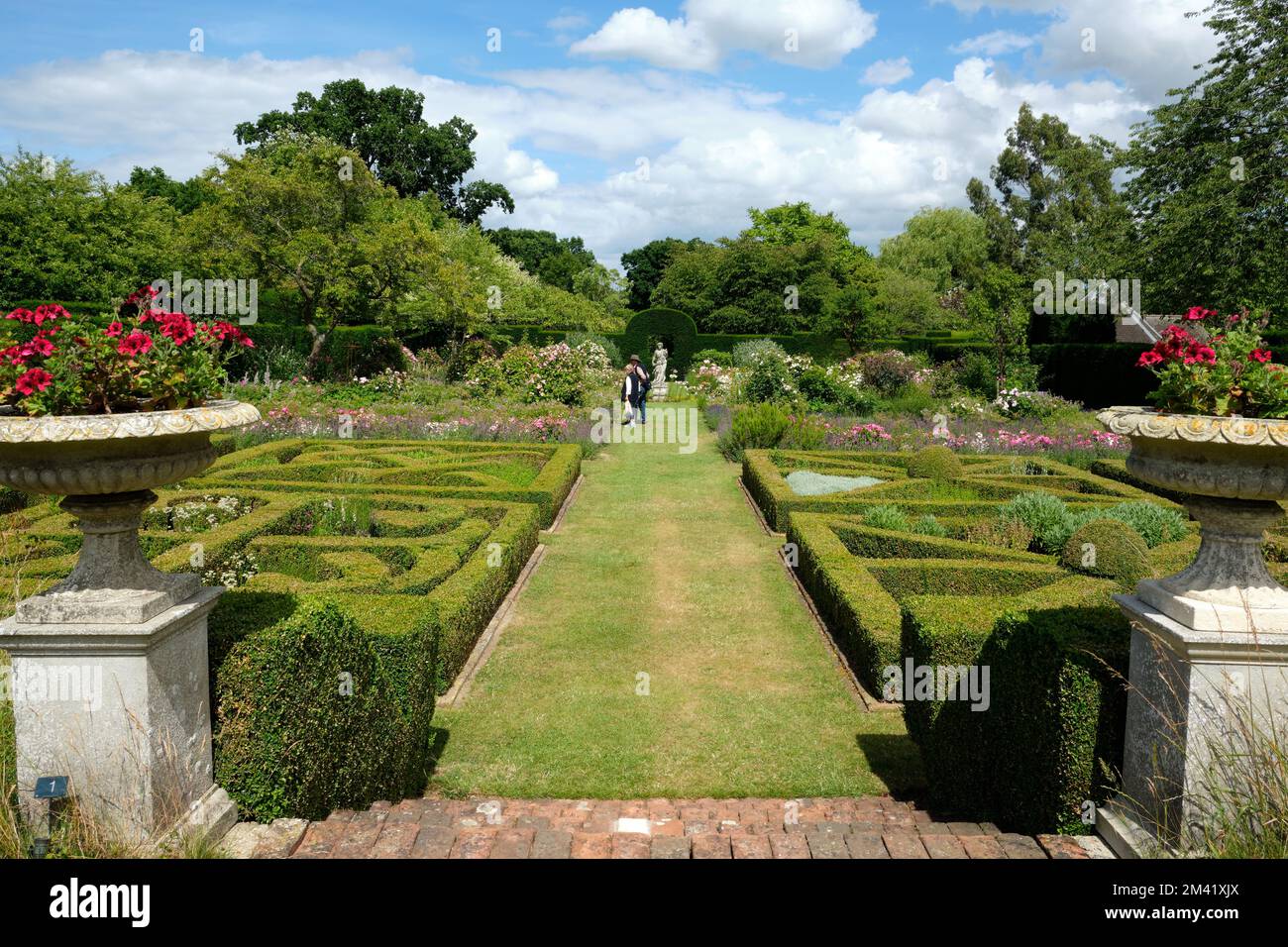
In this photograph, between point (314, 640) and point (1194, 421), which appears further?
point (314, 640)

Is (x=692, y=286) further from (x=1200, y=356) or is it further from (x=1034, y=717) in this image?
(x=1200, y=356)

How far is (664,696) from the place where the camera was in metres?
6.01

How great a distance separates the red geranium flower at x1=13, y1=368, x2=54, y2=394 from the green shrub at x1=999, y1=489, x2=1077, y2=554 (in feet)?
27.4

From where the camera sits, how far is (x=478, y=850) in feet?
10.9

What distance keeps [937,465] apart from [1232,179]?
12.1m

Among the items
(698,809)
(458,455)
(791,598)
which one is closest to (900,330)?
(458,455)

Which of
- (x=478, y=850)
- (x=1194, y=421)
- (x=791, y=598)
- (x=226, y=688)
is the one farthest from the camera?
(x=791, y=598)

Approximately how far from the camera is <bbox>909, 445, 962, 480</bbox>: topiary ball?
38.3 feet

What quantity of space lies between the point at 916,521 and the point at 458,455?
6.86 m

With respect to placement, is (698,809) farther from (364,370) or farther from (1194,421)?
(364,370)

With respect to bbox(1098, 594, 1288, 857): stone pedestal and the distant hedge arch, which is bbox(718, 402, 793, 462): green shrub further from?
the distant hedge arch

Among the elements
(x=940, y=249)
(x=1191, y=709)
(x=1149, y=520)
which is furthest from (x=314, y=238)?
(x=940, y=249)

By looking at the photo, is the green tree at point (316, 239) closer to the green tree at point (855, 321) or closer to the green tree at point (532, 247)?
the green tree at point (855, 321)

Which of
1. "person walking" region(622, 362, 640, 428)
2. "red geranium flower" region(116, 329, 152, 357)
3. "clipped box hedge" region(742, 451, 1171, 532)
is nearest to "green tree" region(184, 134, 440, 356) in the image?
"person walking" region(622, 362, 640, 428)
